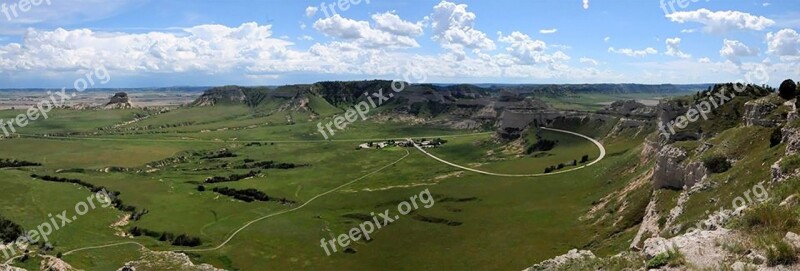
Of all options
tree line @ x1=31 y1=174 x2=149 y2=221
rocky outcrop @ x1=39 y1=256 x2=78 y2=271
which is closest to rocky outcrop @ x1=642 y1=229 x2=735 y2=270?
rocky outcrop @ x1=39 y1=256 x2=78 y2=271

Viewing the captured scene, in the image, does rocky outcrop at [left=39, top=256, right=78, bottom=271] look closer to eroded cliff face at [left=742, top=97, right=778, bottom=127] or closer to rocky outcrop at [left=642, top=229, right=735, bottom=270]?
rocky outcrop at [left=642, top=229, right=735, bottom=270]

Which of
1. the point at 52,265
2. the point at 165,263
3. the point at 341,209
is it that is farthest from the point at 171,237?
the point at 52,265

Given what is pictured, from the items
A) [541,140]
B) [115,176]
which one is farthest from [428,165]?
[115,176]

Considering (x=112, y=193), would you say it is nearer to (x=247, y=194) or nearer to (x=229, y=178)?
(x=247, y=194)

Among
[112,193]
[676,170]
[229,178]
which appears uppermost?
[676,170]

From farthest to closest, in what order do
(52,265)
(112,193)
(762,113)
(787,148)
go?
(112,193), (762,113), (52,265), (787,148)

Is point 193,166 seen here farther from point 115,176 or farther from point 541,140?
point 541,140

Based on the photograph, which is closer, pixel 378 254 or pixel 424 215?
pixel 378 254

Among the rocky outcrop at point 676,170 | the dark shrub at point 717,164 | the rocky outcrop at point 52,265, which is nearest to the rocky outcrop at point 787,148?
the dark shrub at point 717,164
